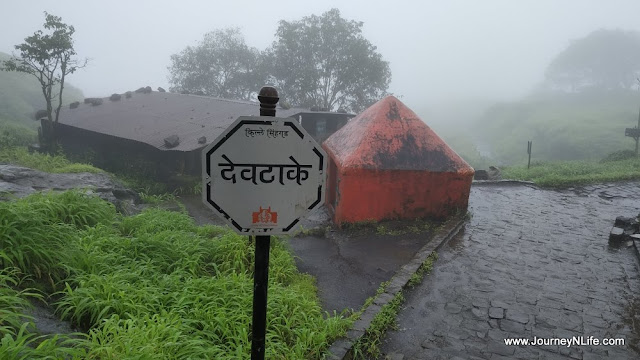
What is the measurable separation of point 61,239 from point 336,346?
3.58 metres

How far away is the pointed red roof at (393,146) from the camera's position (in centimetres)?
853

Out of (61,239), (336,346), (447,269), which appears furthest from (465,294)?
(61,239)

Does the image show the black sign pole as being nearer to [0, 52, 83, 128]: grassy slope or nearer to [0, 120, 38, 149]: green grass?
[0, 120, 38, 149]: green grass

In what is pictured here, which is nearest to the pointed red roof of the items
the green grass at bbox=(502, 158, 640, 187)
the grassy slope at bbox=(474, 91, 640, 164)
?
the green grass at bbox=(502, 158, 640, 187)

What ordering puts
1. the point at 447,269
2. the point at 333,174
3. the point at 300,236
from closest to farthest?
1. the point at 447,269
2. the point at 300,236
3. the point at 333,174

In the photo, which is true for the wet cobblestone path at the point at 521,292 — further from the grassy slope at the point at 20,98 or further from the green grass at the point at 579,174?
the grassy slope at the point at 20,98

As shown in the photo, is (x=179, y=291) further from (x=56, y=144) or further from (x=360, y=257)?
(x=56, y=144)

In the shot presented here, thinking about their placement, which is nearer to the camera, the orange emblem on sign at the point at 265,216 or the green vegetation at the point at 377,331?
the orange emblem on sign at the point at 265,216

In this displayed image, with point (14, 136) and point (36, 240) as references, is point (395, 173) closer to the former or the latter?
point (36, 240)

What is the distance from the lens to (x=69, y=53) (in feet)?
52.9

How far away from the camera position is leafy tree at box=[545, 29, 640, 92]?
62031 mm

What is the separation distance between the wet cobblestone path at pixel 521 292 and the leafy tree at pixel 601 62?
6878cm

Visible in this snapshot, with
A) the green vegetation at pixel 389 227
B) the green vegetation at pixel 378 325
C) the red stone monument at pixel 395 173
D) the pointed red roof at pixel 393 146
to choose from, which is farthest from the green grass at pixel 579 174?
the green vegetation at pixel 378 325

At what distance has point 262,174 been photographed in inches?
82.8
